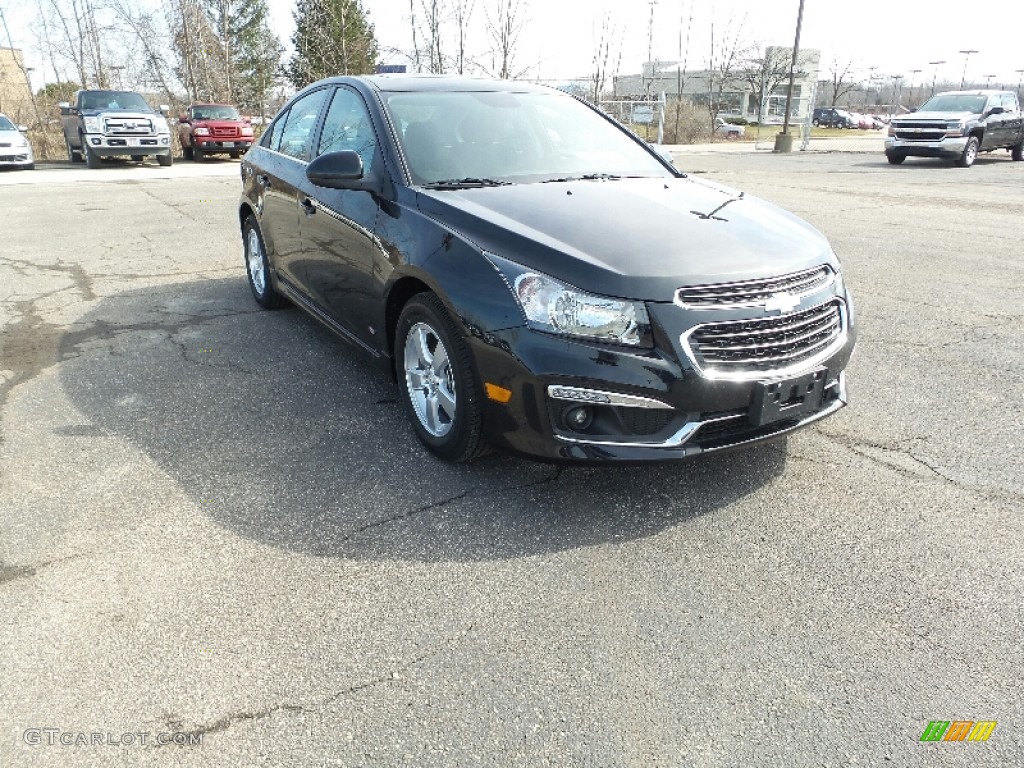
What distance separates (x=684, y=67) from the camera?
45219mm

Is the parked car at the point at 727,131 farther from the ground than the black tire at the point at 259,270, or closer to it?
closer to it

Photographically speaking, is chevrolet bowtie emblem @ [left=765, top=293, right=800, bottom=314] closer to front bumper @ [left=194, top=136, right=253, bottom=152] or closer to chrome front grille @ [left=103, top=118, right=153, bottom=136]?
chrome front grille @ [left=103, top=118, right=153, bottom=136]

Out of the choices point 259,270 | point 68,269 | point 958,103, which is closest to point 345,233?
point 259,270

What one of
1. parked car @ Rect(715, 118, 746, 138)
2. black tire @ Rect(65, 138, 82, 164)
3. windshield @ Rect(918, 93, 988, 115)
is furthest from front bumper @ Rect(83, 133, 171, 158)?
parked car @ Rect(715, 118, 746, 138)

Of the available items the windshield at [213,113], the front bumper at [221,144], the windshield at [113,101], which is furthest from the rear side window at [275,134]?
the windshield at [213,113]

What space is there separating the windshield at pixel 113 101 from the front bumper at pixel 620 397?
20.1m

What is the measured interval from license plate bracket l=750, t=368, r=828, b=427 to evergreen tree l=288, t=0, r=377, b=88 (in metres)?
23.6

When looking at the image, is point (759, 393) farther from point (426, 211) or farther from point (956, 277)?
point (956, 277)

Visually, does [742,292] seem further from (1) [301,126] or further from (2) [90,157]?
(2) [90,157]

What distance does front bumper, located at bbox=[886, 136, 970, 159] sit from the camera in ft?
65.6

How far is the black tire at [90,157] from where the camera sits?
19.1 m

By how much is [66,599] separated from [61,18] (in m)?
37.4

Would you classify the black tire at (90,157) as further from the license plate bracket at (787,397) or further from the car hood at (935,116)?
the car hood at (935,116)

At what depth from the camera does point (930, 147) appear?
20250 mm
